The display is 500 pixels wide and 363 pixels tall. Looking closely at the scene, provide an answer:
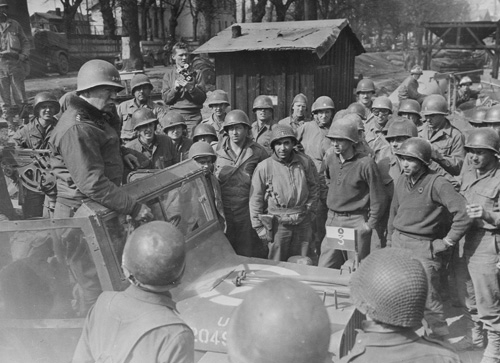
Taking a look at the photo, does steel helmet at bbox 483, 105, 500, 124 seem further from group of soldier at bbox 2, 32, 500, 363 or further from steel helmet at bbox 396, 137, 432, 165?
steel helmet at bbox 396, 137, 432, 165

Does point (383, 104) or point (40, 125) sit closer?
point (40, 125)

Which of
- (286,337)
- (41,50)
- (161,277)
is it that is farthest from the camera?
(41,50)

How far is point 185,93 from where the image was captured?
26.4 ft

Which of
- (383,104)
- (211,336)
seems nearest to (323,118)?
(383,104)

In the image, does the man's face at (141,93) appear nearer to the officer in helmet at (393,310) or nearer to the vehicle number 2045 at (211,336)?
the vehicle number 2045 at (211,336)

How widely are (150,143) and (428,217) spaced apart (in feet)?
10.4

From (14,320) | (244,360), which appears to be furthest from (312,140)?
(244,360)

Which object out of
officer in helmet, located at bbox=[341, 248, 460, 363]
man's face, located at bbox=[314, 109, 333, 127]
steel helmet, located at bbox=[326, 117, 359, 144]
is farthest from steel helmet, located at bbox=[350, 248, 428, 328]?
man's face, located at bbox=[314, 109, 333, 127]

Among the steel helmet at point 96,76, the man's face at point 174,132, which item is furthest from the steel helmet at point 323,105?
the steel helmet at point 96,76

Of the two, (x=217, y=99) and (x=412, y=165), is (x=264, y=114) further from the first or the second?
(x=412, y=165)

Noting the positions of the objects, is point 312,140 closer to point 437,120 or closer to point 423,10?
point 437,120

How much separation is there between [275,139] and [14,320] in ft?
9.77

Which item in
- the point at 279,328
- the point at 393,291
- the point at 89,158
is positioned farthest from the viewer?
the point at 89,158

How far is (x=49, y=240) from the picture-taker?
A: 11.3 ft
